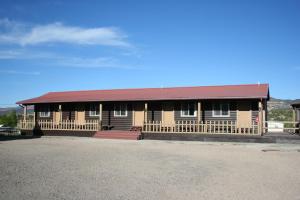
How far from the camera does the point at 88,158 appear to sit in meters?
13.2

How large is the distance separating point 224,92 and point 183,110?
330cm

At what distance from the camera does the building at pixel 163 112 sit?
2306cm

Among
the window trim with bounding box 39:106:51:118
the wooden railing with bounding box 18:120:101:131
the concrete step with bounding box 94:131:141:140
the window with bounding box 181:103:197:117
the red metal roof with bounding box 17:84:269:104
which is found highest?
the red metal roof with bounding box 17:84:269:104

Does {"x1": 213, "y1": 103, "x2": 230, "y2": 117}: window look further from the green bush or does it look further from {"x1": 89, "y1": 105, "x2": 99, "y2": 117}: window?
the green bush

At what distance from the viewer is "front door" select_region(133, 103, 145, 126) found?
26.7m

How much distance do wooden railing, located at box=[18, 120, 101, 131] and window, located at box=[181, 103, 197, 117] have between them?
21.2 ft

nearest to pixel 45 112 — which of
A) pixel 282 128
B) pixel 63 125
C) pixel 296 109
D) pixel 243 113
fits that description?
pixel 63 125

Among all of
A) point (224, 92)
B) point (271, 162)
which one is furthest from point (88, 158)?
point (224, 92)

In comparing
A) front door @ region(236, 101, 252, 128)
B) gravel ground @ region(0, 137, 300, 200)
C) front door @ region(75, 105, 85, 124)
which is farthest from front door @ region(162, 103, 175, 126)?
gravel ground @ region(0, 137, 300, 200)

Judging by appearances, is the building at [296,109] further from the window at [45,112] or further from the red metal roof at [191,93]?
the window at [45,112]

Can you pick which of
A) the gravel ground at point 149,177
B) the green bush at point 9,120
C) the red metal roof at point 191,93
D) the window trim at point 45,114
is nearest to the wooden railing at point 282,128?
the red metal roof at point 191,93

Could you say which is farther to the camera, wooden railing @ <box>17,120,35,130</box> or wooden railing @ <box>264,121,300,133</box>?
wooden railing @ <box>17,120,35,130</box>

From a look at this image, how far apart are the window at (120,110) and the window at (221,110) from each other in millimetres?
7274

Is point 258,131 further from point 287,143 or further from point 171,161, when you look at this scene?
point 171,161
